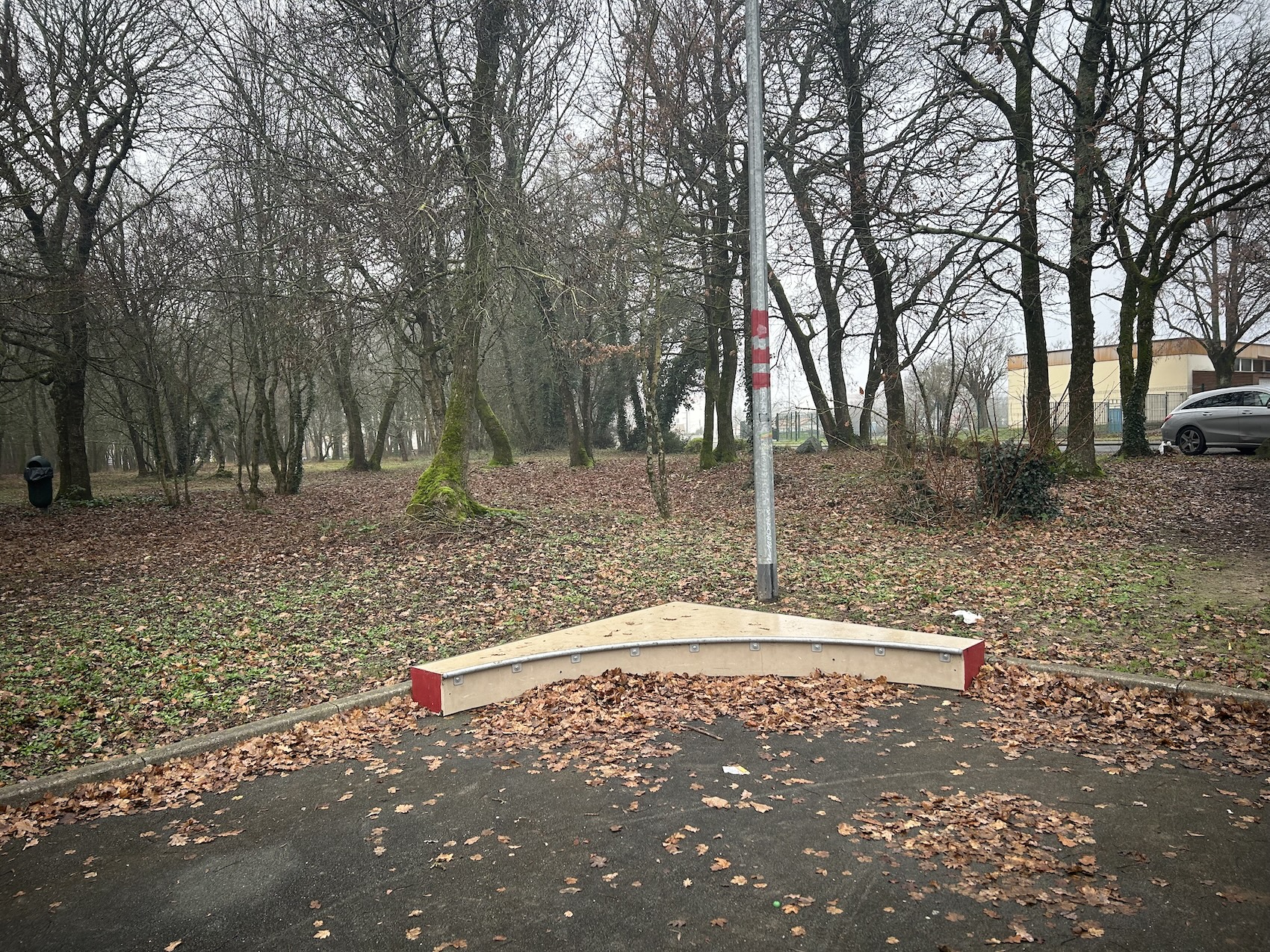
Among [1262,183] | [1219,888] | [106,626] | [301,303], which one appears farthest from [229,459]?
[1219,888]

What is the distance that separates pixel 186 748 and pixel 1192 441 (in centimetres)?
2010

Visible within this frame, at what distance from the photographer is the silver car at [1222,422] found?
18.3 m

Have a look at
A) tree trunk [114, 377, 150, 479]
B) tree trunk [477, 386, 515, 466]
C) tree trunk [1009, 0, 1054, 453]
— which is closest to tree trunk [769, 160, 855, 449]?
tree trunk [1009, 0, 1054, 453]

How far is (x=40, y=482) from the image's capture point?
1814 centimetres

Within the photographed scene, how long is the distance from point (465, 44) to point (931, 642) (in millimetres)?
11722

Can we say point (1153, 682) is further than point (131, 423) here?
No

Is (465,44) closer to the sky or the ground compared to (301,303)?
closer to the sky

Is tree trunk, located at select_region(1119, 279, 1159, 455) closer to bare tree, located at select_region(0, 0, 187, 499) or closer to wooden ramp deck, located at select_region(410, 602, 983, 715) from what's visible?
wooden ramp deck, located at select_region(410, 602, 983, 715)

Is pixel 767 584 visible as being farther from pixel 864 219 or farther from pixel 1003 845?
pixel 864 219

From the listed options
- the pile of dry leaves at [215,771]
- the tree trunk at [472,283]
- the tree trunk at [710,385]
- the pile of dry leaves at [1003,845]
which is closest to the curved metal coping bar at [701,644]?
the pile of dry leaves at [215,771]

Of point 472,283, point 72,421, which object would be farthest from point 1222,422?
point 72,421

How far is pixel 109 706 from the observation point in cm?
675

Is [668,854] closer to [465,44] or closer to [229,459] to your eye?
[465,44]

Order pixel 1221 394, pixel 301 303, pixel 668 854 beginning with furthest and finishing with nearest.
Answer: pixel 1221 394, pixel 301 303, pixel 668 854
